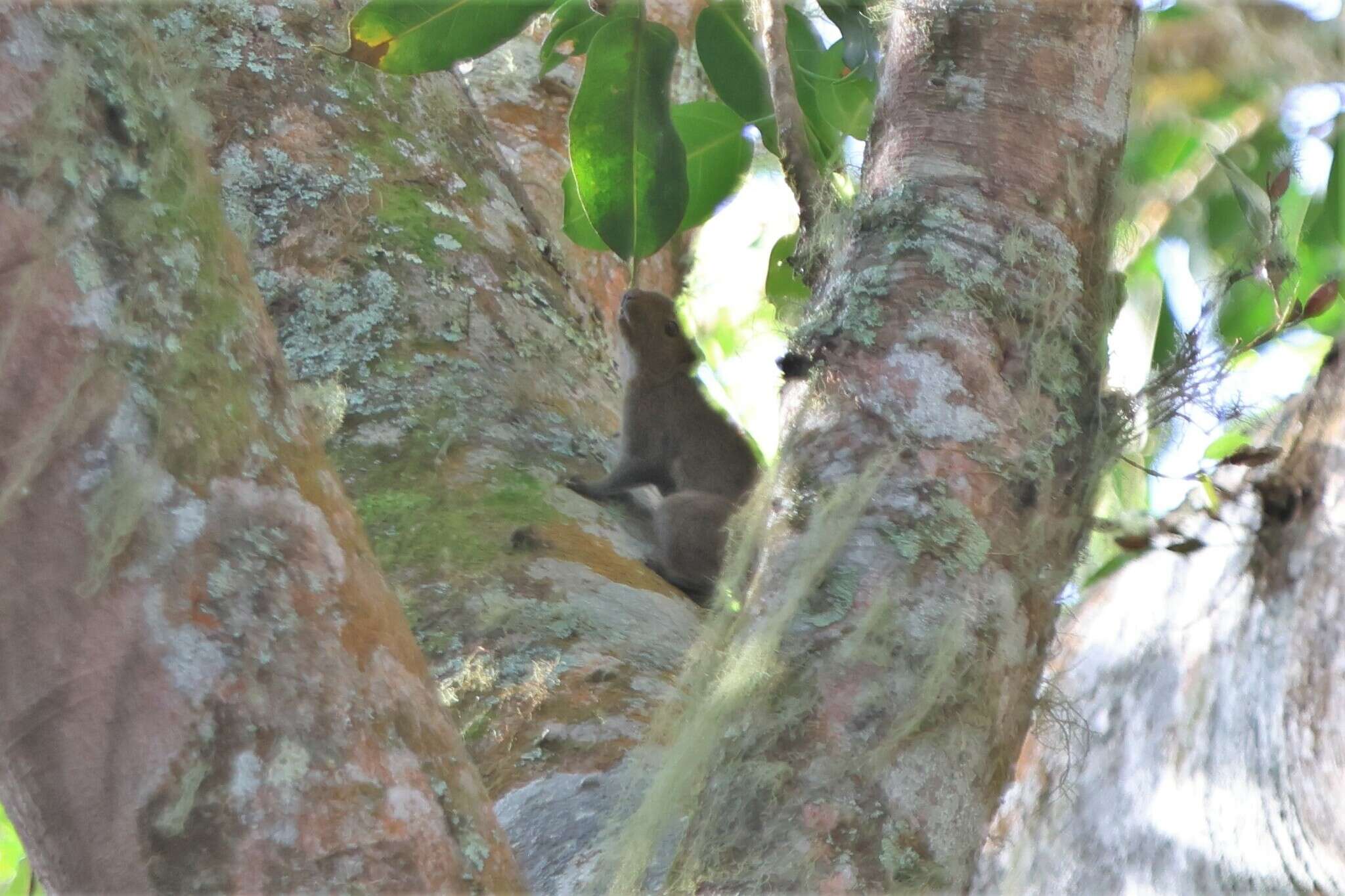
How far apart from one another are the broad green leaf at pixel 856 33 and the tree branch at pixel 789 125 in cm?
35

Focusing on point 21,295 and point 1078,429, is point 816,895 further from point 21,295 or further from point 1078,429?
point 21,295

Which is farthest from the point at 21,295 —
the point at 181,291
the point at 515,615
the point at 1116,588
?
the point at 1116,588

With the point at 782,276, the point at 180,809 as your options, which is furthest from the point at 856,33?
the point at 180,809

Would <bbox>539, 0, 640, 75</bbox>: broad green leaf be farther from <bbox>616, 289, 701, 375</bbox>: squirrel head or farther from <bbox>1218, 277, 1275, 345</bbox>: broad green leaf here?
<bbox>616, 289, 701, 375</bbox>: squirrel head

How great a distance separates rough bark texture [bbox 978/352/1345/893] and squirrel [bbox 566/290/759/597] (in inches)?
53.7

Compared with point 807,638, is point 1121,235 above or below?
above

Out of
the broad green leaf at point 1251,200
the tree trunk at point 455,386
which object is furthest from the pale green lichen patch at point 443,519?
the broad green leaf at point 1251,200

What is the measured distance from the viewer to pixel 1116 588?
7.75 feet

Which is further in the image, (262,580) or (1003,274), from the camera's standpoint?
(1003,274)

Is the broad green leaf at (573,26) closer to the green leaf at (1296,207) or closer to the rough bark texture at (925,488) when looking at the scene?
the rough bark texture at (925,488)

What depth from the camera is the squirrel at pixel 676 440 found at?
3.70m

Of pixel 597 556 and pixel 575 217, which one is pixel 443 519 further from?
pixel 575 217

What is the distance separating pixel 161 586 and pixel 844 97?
201cm

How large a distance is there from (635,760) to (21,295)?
0.98 m
